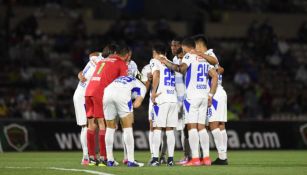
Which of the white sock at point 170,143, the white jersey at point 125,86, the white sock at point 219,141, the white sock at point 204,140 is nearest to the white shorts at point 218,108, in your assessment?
the white sock at point 219,141

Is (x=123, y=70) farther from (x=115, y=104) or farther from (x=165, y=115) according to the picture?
(x=165, y=115)

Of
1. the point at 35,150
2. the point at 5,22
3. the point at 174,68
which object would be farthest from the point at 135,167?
the point at 5,22

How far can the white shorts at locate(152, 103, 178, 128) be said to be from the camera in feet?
63.7

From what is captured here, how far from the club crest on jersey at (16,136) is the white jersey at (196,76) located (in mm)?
10944

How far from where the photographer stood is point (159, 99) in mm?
19547

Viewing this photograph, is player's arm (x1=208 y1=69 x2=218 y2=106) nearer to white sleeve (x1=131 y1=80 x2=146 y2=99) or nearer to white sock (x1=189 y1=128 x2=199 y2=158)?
white sock (x1=189 y1=128 x2=199 y2=158)

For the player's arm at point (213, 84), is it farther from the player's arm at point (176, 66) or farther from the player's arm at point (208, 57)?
the player's arm at point (176, 66)

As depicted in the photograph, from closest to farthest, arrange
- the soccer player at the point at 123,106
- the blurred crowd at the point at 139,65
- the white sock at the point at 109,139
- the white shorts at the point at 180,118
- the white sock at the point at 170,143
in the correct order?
the soccer player at the point at 123,106 < the white sock at the point at 109,139 < the white sock at the point at 170,143 < the white shorts at the point at 180,118 < the blurred crowd at the point at 139,65

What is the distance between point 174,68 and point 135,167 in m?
2.40

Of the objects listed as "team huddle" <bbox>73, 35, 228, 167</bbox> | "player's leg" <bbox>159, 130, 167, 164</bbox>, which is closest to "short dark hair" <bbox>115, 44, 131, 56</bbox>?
"team huddle" <bbox>73, 35, 228, 167</bbox>

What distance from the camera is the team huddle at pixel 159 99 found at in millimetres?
18453

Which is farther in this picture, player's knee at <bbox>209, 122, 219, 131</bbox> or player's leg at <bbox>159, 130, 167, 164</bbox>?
player's leg at <bbox>159, 130, 167, 164</bbox>

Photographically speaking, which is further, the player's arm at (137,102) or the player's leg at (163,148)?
the player's leg at (163,148)

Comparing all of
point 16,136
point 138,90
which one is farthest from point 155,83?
point 16,136
